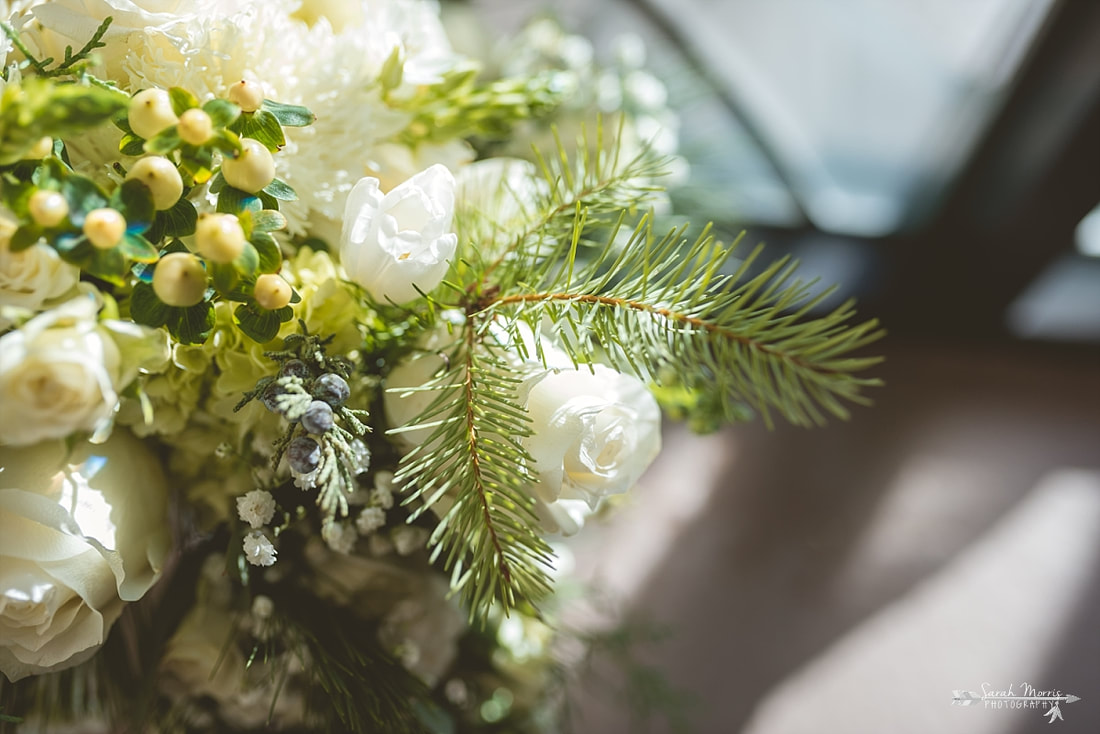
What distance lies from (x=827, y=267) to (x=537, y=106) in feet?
1.85

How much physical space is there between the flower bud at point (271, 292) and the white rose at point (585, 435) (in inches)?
4.6

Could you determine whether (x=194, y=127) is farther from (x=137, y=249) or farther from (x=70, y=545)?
(x=70, y=545)

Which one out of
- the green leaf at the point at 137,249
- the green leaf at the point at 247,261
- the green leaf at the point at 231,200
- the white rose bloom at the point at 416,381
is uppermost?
the green leaf at the point at 231,200

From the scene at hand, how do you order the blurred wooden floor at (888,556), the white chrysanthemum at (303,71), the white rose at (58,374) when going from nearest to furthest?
the white rose at (58,374) → the white chrysanthemum at (303,71) → the blurred wooden floor at (888,556)

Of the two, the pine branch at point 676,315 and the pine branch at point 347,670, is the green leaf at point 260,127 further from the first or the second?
the pine branch at point 347,670

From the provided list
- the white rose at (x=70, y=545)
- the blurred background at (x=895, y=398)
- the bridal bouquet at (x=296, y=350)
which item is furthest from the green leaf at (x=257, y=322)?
the blurred background at (x=895, y=398)

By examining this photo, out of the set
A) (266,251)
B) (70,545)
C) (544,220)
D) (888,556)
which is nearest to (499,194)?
(544,220)

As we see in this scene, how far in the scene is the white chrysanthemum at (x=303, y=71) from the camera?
376 mm

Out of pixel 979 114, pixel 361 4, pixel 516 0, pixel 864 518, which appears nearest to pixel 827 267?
pixel 979 114

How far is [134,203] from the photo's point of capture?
1.01 feet

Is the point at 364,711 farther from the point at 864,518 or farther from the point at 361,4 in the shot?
the point at 864,518

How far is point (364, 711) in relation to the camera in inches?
17.3

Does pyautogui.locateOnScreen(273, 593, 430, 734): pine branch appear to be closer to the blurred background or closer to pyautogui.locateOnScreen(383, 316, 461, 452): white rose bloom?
pyautogui.locateOnScreen(383, 316, 461, 452): white rose bloom

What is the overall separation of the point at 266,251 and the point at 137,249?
0.05 metres
